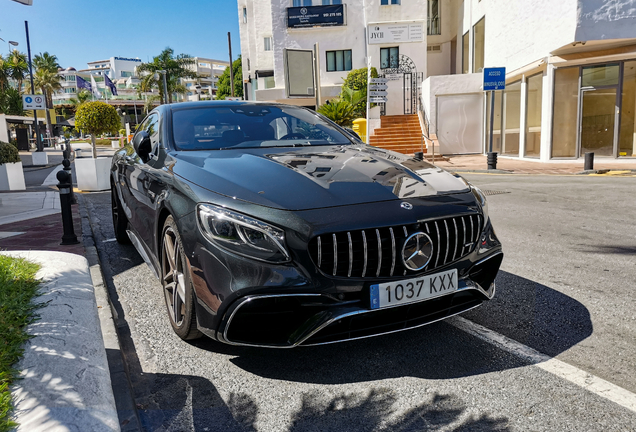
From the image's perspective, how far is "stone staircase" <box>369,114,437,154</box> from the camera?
23.2 m

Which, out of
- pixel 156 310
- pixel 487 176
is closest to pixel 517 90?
pixel 487 176

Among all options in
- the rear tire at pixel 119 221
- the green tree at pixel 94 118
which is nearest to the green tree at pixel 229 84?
the green tree at pixel 94 118

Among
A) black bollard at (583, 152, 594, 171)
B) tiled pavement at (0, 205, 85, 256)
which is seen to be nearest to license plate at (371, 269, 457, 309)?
tiled pavement at (0, 205, 85, 256)

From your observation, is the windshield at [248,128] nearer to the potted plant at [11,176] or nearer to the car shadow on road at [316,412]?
the car shadow on road at [316,412]

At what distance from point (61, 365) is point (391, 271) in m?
1.60

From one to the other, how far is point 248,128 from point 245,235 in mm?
1798

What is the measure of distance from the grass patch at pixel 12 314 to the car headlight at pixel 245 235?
1.03 meters

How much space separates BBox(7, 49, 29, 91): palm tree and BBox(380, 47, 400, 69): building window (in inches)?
1501

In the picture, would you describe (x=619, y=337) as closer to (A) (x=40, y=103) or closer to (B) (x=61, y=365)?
(B) (x=61, y=365)

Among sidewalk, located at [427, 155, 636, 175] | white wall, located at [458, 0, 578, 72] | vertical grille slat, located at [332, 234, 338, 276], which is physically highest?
white wall, located at [458, 0, 578, 72]

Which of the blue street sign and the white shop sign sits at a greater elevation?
the white shop sign

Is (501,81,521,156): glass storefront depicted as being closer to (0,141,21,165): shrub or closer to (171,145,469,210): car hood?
(0,141,21,165): shrub

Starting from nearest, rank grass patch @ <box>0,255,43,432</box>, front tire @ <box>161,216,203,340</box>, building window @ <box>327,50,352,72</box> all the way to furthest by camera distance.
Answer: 1. grass patch @ <box>0,255,43,432</box>
2. front tire @ <box>161,216,203,340</box>
3. building window @ <box>327,50,352,72</box>

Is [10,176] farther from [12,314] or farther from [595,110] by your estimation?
[595,110]
